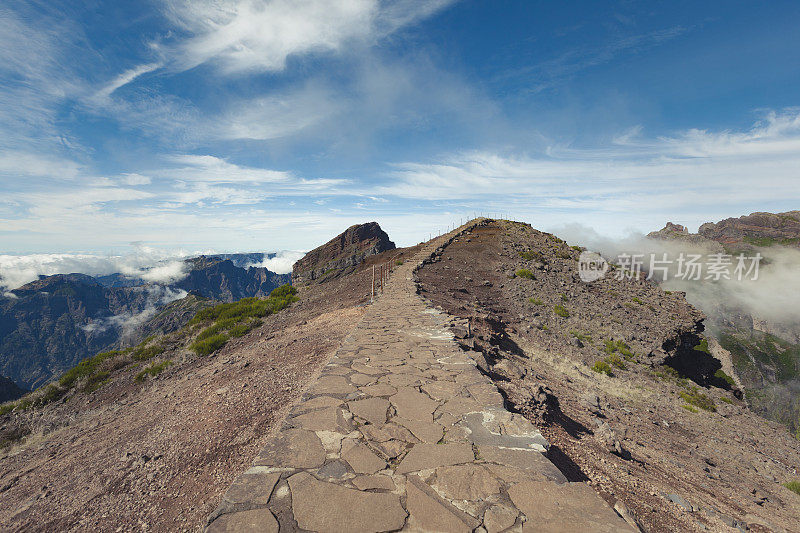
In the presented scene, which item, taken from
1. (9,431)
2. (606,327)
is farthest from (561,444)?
(606,327)

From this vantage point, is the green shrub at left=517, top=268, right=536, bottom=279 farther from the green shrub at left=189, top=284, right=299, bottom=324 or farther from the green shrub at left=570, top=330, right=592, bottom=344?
the green shrub at left=189, top=284, right=299, bottom=324

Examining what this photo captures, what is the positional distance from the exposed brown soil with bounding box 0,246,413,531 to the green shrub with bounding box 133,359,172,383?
435 mm

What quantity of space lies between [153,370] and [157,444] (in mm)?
9863

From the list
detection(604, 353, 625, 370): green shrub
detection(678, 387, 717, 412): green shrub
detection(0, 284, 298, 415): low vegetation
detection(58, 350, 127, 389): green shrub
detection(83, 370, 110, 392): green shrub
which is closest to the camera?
detection(0, 284, 298, 415): low vegetation

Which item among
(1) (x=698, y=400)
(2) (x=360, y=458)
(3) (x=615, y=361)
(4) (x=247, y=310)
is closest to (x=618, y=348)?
(3) (x=615, y=361)

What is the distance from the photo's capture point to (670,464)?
6746 mm

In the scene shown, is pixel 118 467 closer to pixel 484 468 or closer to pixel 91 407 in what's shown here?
pixel 484 468

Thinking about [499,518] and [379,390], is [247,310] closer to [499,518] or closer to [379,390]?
[379,390]

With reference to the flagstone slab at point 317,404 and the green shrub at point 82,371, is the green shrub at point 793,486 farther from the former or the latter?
the green shrub at point 82,371

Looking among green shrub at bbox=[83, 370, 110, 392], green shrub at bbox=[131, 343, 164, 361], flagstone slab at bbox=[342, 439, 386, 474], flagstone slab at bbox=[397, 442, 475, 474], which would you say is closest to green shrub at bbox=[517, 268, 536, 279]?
flagstone slab at bbox=[397, 442, 475, 474]

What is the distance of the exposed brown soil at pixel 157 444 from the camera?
442cm

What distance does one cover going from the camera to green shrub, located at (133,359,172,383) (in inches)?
530

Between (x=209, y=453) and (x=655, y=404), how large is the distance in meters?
16.1

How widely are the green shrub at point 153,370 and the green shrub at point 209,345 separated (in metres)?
1.12
